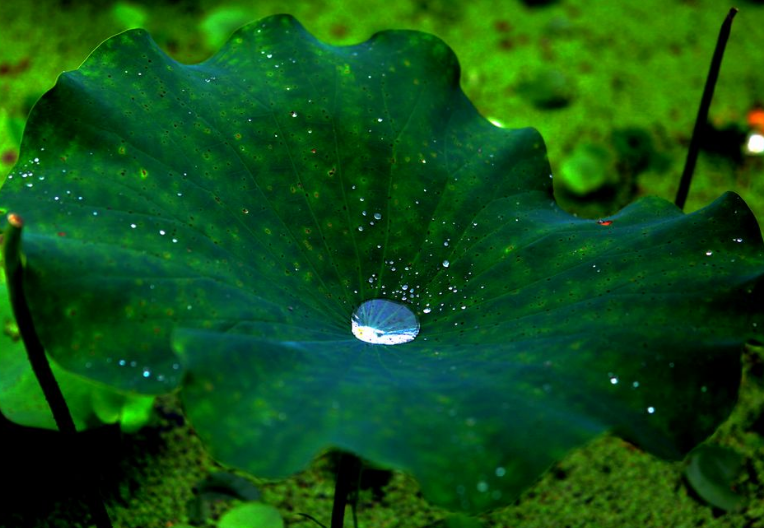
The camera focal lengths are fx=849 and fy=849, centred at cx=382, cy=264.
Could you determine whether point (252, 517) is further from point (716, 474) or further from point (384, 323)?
point (716, 474)

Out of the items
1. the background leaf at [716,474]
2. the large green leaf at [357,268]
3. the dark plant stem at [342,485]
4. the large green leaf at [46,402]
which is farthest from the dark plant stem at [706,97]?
the large green leaf at [46,402]

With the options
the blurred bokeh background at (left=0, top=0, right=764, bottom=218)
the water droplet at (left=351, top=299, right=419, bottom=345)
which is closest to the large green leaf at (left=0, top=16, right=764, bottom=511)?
the water droplet at (left=351, top=299, right=419, bottom=345)

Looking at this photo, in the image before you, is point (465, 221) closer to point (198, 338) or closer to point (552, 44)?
point (198, 338)

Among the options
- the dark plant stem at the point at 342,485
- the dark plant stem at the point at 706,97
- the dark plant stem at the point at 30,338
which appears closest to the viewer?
the dark plant stem at the point at 30,338

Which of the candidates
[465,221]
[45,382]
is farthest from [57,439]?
[465,221]

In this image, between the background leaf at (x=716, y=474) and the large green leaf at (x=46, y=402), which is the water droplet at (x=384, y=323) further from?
the background leaf at (x=716, y=474)
